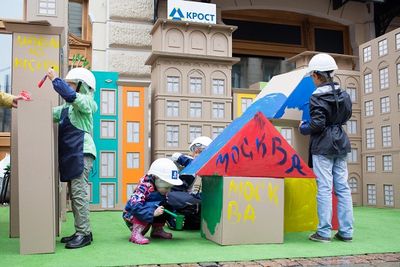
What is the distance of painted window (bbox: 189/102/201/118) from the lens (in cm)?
519

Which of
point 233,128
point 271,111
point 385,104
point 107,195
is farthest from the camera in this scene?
point 385,104

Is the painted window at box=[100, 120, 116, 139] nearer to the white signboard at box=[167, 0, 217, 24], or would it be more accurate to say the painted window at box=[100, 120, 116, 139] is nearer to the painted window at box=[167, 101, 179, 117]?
the painted window at box=[167, 101, 179, 117]

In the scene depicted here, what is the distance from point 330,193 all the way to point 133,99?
2659mm

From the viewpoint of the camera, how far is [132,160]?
5.15 metres

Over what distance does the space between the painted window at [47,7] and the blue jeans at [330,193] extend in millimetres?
2241

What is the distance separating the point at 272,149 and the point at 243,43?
4.90 m

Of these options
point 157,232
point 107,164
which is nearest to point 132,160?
point 107,164

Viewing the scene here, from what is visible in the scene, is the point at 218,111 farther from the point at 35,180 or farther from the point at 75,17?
the point at 75,17

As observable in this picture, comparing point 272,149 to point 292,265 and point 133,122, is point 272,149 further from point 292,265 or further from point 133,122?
point 133,122

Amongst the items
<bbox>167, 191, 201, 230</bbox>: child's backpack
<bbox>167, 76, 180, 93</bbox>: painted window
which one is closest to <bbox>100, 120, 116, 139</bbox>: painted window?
<bbox>167, 76, 180, 93</bbox>: painted window

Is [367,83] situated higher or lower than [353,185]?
higher

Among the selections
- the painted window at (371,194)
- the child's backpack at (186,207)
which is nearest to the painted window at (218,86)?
the child's backpack at (186,207)

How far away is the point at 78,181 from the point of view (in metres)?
3.08

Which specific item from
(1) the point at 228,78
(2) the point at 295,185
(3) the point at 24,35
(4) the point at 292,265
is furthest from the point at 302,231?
(3) the point at 24,35
